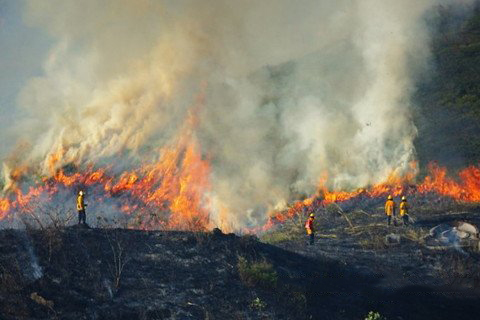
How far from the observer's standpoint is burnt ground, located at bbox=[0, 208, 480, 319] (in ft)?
50.1

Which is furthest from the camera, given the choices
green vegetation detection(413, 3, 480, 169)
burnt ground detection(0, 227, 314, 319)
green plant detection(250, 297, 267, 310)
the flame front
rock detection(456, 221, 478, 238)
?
green vegetation detection(413, 3, 480, 169)

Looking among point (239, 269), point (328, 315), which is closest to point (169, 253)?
point (239, 269)

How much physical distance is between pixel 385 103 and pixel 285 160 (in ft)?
29.8

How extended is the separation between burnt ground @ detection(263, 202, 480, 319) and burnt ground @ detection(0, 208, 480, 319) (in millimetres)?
57

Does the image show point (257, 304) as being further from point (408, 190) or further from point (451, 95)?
point (451, 95)

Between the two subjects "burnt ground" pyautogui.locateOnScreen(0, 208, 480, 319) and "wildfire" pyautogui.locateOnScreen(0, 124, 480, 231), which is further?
"wildfire" pyautogui.locateOnScreen(0, 124, 480, 231)

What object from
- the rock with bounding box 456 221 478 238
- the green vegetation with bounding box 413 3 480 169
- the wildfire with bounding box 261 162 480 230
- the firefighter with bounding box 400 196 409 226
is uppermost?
the green vegetation with bounding box 413 3 480 169

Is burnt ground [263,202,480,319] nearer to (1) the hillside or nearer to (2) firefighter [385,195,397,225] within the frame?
(1) the hillside

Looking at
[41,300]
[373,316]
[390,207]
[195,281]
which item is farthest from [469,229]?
[41,300]

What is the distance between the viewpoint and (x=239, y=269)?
60.4 ft

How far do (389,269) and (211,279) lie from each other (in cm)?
916

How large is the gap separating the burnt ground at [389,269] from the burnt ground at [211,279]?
0.06 meters

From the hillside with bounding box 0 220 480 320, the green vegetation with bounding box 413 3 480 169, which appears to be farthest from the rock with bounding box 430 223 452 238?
the green vegetation with bounding box 413 3 480 169

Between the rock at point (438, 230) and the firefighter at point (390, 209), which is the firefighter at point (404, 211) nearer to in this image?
the firefighter at point (390, 209)
